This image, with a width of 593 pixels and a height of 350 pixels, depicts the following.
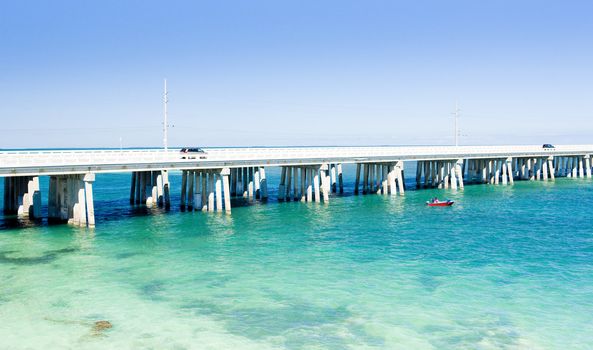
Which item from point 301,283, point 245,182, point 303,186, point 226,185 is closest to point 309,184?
point 303,186

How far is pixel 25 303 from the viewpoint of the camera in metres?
21.0

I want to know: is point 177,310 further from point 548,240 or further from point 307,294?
point 548,240

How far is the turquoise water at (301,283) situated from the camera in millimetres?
17703

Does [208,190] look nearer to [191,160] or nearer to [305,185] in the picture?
[191,160]

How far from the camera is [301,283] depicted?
2359 centimetres

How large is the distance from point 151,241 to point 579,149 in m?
73.9

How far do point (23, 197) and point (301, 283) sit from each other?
100 feet

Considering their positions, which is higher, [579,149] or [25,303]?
[579,149]

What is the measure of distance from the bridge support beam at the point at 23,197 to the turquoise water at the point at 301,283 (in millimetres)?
2624

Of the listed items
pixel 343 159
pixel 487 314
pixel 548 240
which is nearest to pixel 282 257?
pixel 487 314

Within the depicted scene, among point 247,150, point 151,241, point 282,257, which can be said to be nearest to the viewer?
point 282,257

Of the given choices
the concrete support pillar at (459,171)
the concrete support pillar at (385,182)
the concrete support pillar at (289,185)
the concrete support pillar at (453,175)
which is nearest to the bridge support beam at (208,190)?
the concrete support pillar at (289,185)

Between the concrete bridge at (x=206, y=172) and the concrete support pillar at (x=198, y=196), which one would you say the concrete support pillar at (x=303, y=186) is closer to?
the concrete bridge at (x=206, y=172)

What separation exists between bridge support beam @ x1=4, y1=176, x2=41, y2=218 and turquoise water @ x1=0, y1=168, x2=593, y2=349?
8.61 ft
